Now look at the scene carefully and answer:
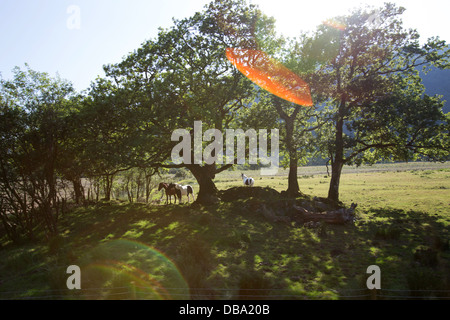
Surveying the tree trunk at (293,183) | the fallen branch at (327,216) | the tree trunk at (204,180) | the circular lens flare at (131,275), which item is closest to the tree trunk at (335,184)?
the tree trunk at (293,183)

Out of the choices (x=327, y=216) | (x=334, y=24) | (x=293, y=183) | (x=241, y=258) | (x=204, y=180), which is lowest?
(x=241, y=258)

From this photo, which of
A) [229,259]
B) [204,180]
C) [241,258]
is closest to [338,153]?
[204,180]

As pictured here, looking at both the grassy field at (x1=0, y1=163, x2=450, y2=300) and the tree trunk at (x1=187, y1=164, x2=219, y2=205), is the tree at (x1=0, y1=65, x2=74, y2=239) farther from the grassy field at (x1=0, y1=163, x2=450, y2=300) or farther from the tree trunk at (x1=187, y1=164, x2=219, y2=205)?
the tree trunk at (x1=187, y1=164, x2=219, y2=205)

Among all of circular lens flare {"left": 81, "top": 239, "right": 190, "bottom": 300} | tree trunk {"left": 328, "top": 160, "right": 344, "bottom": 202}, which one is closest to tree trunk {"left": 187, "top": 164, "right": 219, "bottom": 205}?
tree trunk {"left": 328, "top": 160, "right": 344, "bottom": 202}

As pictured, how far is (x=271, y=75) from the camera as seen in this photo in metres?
23.4

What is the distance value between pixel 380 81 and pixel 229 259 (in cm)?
2026

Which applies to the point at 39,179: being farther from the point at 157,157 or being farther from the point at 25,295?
the point at 157,157

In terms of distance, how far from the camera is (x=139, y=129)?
63.8 feet

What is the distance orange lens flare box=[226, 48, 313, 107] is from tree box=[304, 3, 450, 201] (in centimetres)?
142

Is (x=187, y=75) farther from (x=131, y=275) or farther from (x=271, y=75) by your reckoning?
(x=131, y=275)

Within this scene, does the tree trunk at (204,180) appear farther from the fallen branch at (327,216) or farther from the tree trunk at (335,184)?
the tree trunk at (335,184)

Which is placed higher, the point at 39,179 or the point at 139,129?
the point at 139,129
